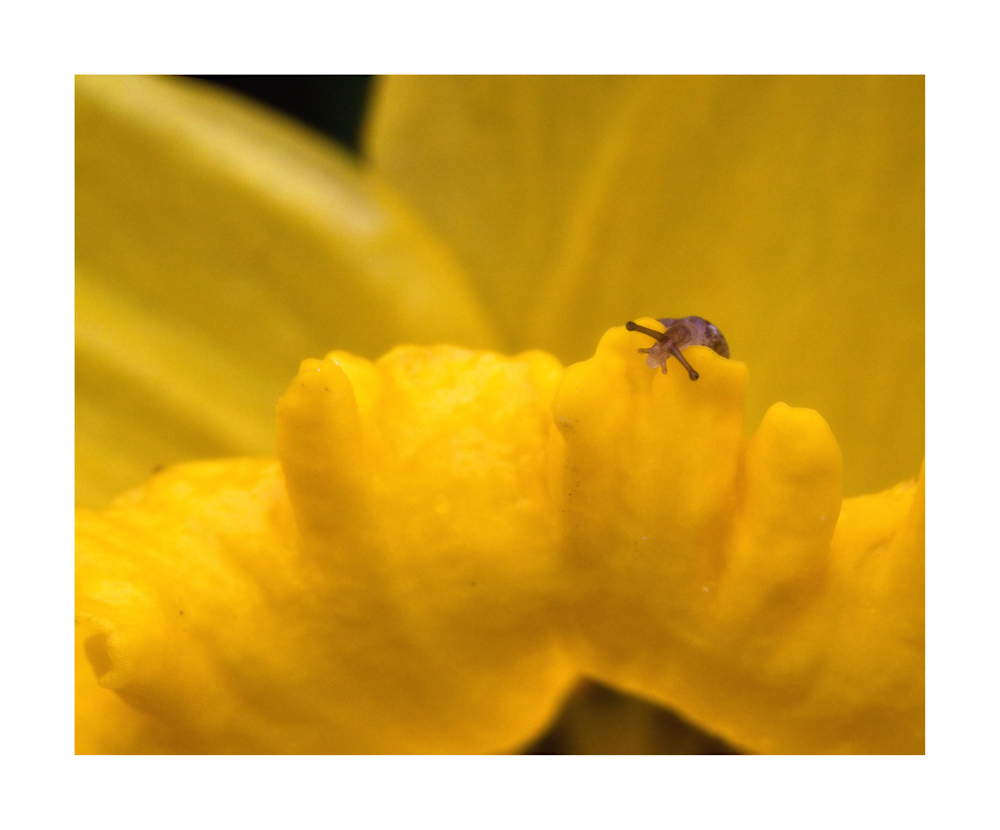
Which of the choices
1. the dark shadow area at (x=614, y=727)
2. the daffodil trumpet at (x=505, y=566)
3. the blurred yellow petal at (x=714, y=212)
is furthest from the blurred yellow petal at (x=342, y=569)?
the blurred yellow petal at (x=714, y=212)

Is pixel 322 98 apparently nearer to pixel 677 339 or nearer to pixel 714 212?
pixel 714 212

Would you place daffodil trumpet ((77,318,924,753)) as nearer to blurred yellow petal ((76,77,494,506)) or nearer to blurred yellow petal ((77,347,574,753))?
blurred yellow petal ((77,347,574,753))

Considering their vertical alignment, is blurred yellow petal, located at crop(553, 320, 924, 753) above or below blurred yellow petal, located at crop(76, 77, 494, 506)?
below

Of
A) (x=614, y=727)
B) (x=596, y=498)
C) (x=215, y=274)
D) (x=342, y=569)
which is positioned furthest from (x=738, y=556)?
(x=215, y=274)

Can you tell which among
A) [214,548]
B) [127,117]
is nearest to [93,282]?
[127,117]

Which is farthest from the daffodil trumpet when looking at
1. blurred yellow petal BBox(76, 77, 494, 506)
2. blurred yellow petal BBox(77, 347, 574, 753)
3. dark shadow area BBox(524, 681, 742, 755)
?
blurred yellow petal BBox(76, 77, 494, 506)
